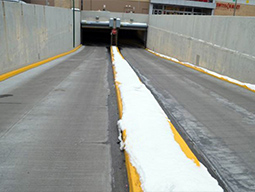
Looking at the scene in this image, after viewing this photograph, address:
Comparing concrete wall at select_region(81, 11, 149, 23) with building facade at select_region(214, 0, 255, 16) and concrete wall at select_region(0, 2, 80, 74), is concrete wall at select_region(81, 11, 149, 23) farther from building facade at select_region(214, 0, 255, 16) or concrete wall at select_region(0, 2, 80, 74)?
building facade at select_region(214, 0, 255, 16)

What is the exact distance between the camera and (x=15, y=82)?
10.2m

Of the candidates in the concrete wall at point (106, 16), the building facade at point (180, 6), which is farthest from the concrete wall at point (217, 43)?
the building facade at point (180, 6)

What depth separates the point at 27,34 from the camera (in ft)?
43.7

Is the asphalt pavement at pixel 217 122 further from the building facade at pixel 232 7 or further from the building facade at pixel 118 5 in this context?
the building facade at pixel 232 7

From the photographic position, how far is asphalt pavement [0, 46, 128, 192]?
389cm

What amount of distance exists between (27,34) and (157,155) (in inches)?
460

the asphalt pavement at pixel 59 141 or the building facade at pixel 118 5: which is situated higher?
the building facade at pixel 118 5

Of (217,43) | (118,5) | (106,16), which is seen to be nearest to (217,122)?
(217,43)

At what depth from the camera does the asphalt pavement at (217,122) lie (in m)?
4.39

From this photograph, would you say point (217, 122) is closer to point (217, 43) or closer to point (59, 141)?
point (59, 141)

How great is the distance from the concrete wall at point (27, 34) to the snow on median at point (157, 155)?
722cm

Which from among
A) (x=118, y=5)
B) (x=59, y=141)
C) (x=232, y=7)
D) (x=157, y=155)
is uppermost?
(x=232, y=7)

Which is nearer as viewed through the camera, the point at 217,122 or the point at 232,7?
the point at 217,122

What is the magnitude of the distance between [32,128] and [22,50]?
834 cm
